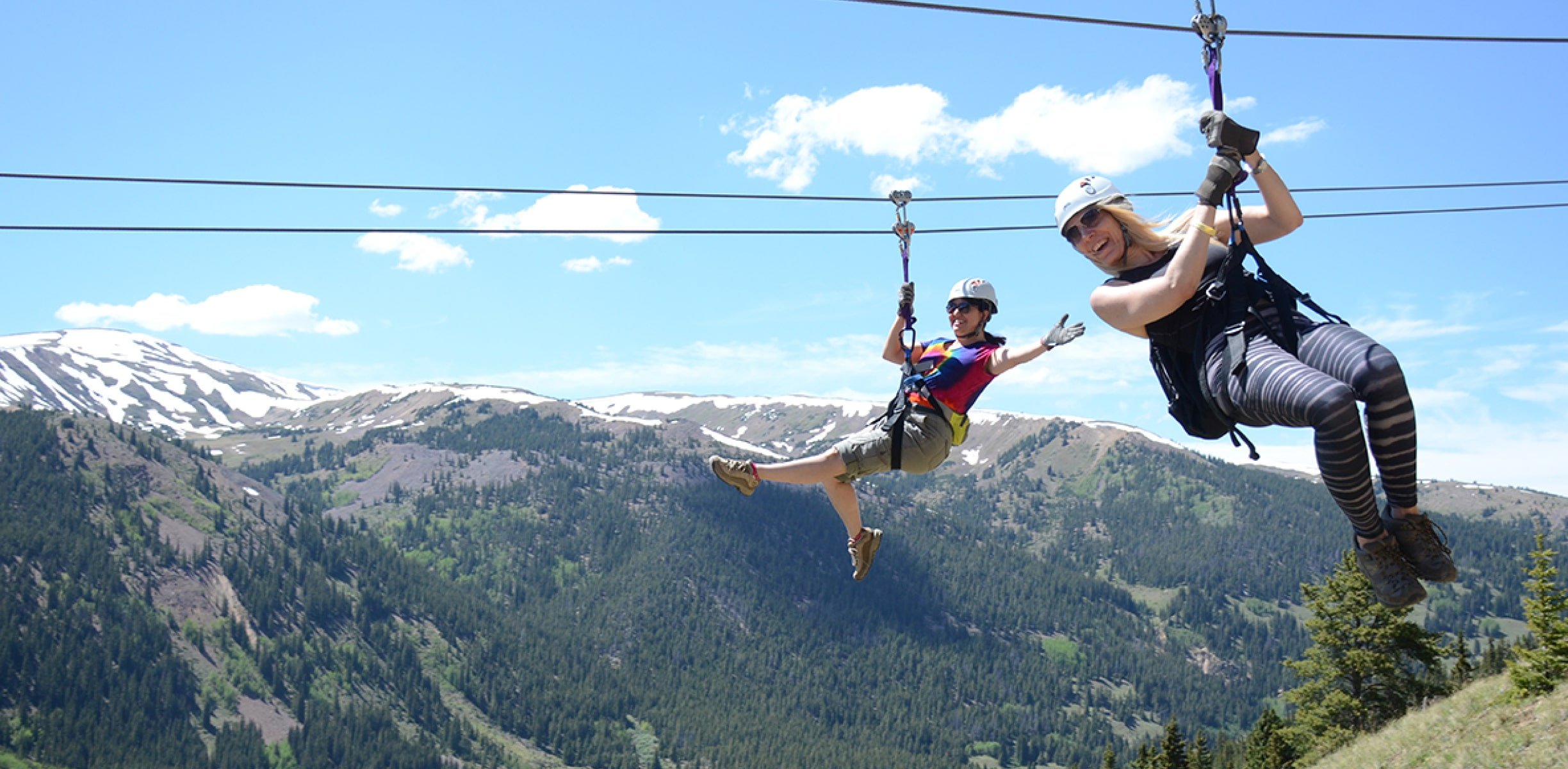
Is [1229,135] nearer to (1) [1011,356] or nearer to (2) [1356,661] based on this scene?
(1) [1011,356]

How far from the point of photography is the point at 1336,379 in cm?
582

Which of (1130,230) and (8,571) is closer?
(1130,230)

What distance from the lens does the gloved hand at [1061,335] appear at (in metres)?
8.43

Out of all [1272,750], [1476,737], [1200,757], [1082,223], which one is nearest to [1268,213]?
[1082,223]

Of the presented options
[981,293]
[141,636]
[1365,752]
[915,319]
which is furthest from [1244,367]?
[141,636]

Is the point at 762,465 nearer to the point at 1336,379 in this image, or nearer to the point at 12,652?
the point at 1336,379

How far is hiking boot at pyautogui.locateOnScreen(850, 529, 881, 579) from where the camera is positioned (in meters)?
10.7

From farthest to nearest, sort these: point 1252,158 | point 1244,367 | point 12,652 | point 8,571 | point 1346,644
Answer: point 8,571, point 12,652, point 1346,644, point 1252,158, point 1244,367

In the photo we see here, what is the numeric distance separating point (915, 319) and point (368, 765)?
208069mm

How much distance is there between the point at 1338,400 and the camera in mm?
5688

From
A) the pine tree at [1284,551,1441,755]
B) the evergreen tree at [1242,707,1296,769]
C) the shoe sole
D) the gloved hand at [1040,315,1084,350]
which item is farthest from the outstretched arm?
the evergreen tree at [1242,707,1296,769]

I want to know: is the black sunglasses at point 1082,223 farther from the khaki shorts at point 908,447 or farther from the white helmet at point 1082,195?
the khaki shorts at point 908,447

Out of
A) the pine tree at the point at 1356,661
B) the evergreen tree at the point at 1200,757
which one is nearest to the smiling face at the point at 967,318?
the pine tree at the point at 1356,661

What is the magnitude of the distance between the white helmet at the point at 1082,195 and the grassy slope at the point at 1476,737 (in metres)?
10.2
